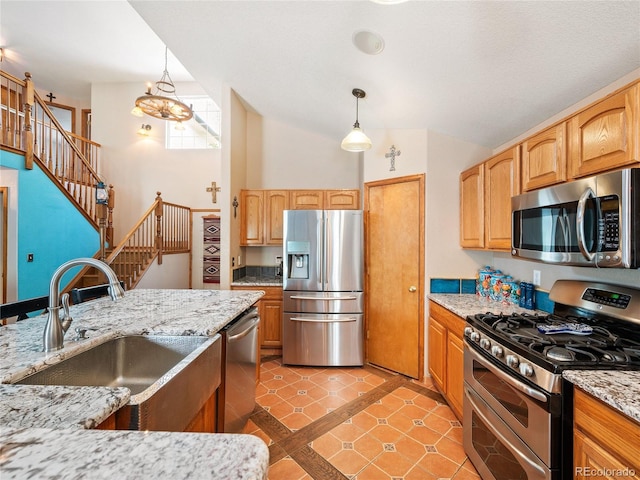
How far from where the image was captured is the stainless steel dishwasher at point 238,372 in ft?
5.32

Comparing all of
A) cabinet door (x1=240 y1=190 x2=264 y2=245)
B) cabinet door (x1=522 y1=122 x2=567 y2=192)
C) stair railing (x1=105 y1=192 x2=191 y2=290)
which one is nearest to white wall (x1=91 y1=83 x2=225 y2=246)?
stair railing (x1=105 y1=192 x2=191 y2=290)

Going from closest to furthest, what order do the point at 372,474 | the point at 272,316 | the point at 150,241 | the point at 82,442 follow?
the point at 82,442, the point at 372,474, the point at 272,316, the point at 150,241

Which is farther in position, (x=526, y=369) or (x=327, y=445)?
(x=327, y=445)

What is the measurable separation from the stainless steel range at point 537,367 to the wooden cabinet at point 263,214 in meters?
2.69

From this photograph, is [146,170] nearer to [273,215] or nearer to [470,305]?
[273,215]

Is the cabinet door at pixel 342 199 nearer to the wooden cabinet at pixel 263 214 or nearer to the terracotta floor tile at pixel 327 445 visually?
the wooden cabinet at pixel 263 214

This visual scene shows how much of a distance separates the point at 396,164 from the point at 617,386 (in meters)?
2.53

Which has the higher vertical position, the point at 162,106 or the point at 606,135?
the point at 162,106

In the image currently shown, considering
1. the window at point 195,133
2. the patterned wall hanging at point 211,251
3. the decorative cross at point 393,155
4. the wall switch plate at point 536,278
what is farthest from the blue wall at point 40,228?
the wall switch plate at point 536,278

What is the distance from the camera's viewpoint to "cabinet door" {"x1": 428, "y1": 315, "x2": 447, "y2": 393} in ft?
8.13

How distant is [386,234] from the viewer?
3.22m

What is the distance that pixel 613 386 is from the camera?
1.04m

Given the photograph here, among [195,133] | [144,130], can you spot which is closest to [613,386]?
[195,133]

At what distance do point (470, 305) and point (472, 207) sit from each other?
3.04ft
